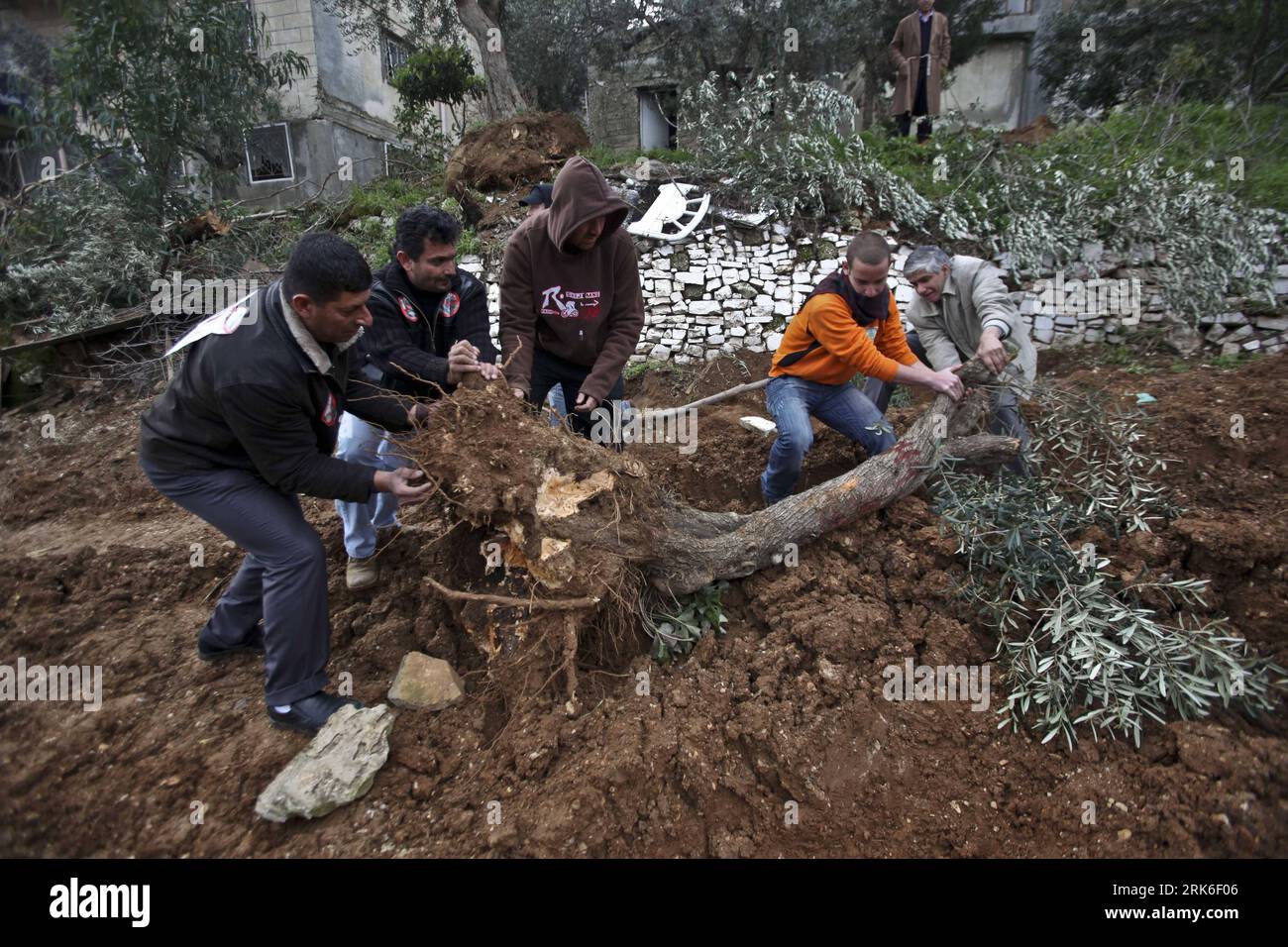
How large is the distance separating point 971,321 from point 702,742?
8.92ft

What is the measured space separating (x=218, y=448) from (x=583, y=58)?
1135cm

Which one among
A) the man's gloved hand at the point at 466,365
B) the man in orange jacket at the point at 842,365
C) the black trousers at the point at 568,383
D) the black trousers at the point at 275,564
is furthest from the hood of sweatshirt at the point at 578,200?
the black trousers at the point at 275,564

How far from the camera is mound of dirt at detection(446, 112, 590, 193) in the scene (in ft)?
25.6

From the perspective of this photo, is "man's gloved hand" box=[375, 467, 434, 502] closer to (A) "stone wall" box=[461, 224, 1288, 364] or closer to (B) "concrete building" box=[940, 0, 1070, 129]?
(A) "stone wall" box=[461, 224, 1288, 364]

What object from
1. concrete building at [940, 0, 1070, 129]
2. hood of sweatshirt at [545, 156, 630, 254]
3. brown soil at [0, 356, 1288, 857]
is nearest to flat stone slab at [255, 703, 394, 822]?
brown soil at [0, 356, 1288, 857]

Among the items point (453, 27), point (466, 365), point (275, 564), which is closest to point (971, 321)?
point (466, 365)

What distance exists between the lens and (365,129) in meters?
13.3

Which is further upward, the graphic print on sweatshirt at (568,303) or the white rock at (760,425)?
the graphic print on sweatshirt at (568,303)

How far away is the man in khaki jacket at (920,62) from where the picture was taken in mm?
8023

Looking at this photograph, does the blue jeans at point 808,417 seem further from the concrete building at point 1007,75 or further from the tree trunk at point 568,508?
the concrete building at point 1007,75

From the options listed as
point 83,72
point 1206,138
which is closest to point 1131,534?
point 1206,138

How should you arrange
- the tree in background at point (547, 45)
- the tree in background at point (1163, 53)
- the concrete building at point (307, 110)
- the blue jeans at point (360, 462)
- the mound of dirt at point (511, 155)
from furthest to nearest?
1. the concrete building at point (307, 110)
2. the tree in background at point (547, 45)
3. the tree in background at point (1163, 53)
4. the mound of dirt at point (511, 155)
5. the blue jeans at point (360, 462)

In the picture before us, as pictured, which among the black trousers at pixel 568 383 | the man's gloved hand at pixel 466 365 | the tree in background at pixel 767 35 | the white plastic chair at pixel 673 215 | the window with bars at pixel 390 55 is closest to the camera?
the man's gloved hand at pixel 466 365

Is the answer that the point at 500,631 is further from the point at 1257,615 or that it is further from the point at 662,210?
the point at 662,210
